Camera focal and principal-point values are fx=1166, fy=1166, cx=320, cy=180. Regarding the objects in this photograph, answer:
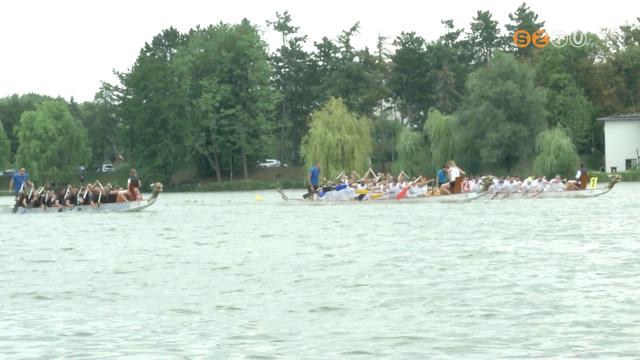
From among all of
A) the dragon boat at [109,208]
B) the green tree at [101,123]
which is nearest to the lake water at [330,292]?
the dragon boat at [109,208]

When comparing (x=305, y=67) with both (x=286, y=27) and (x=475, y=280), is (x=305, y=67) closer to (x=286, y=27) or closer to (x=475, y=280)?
(x=286, y=27)

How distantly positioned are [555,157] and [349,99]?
2801 cm

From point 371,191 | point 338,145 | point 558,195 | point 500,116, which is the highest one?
point 500,116

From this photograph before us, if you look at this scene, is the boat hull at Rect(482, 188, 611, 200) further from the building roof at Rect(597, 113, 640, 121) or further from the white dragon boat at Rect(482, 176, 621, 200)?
the building roof at Rect(597, 113, 640, 121)

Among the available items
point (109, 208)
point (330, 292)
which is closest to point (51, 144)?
point (109, 208)

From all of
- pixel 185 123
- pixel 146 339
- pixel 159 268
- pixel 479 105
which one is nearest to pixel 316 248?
pixel 159 268

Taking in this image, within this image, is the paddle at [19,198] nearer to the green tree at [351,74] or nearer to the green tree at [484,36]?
the green tree at [351,74]

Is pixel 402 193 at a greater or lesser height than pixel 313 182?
lesser

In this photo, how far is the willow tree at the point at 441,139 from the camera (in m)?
79.2

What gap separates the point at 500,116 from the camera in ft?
260

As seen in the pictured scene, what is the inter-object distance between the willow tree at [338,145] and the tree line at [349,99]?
0.53 ft

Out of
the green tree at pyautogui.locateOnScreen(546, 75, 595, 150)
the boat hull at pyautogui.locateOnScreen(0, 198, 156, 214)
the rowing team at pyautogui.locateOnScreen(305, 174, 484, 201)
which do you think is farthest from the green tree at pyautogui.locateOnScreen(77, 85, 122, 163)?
the rowing team at pyautogui.locateOnScreen(305, 174, 484, 201)

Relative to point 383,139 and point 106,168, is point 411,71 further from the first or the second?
point 106,168

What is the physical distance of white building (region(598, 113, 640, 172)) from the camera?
92.1m
